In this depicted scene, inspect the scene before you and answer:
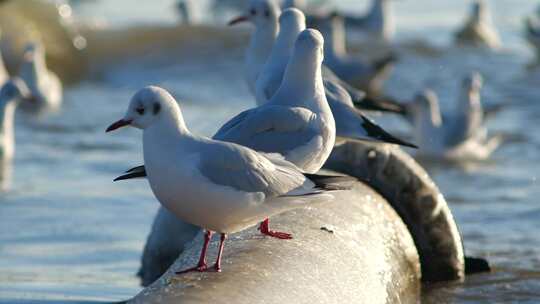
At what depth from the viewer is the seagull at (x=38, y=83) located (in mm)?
15547

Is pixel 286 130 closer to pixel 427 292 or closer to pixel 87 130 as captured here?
pixel 427 292

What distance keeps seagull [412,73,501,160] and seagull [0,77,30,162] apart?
4011 mm

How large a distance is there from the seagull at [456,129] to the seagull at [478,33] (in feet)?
19.3

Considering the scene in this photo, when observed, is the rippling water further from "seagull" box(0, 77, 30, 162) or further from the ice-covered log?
the ice-covered log

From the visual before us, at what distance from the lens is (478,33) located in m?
19.8

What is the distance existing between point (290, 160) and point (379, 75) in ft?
38.4

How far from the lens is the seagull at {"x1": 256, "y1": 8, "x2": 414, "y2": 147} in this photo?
21.3 ft

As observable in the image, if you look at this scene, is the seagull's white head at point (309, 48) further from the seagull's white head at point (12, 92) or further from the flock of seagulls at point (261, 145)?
the seagull's white head at point (12, 92)

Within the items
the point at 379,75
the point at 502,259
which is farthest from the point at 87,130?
the point at 502,259

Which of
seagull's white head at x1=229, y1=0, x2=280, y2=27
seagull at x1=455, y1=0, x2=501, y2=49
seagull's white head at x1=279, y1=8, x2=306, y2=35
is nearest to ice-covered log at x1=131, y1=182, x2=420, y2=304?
seagull's white head at x1=279, y1=8, x2=306, y2=35

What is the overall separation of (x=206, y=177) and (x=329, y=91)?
7.90 feet

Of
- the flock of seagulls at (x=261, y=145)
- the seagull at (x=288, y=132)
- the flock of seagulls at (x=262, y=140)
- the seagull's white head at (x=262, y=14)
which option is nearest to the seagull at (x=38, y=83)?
the seagull's white head at (x=262, y=14)

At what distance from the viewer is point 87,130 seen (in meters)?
13.8

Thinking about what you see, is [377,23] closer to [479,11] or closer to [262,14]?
[479,11]
